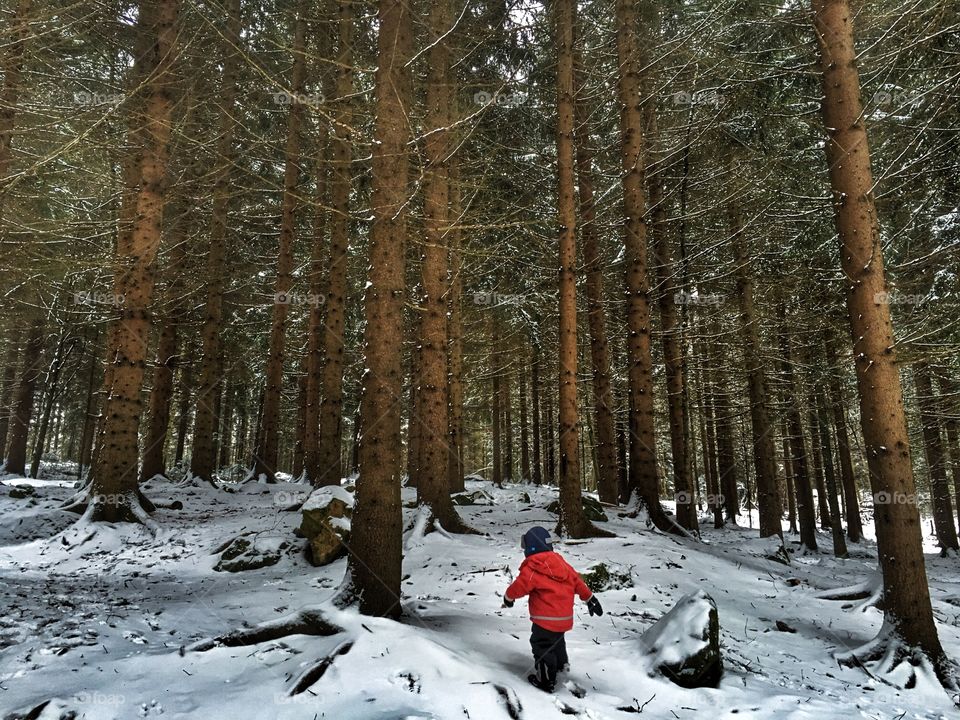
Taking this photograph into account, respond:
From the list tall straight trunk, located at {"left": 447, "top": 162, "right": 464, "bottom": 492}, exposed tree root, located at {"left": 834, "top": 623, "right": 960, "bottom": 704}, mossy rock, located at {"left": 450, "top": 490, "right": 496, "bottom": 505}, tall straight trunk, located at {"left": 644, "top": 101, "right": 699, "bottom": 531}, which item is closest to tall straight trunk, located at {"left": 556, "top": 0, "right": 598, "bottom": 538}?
tall straight trunk, located at {"left": 447, "top": 162, "right": 464, "bottom": 492}

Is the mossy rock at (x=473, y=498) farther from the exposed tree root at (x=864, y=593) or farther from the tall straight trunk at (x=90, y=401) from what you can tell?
the tall straight trunk at (x=90, y=401)

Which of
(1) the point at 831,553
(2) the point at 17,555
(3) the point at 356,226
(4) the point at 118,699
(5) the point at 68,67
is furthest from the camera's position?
(3) the point at 356,226

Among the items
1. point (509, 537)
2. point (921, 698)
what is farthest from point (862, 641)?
point (509, 537)

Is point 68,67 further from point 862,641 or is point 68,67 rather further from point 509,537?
point 862,641

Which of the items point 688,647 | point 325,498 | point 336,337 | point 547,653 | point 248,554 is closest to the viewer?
point 547,653

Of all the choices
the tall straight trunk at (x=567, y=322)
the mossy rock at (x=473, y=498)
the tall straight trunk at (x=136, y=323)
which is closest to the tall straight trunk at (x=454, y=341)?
the mossy rock at (x=473, y=498)

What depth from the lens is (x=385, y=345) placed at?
5695mm

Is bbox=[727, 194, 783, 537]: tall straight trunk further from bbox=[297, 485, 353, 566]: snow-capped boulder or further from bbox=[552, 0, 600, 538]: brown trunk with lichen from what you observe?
bbox=[297, 485, 353, 566]: snow-capped boulder

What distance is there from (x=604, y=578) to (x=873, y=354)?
439 centimetres

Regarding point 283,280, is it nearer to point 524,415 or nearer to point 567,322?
point 567,322

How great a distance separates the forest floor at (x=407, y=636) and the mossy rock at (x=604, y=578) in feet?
0.34

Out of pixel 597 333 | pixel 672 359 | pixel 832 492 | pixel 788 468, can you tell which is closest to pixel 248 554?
pixel 597 333

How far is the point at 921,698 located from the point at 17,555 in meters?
11.9

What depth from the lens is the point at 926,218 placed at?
508 inches
